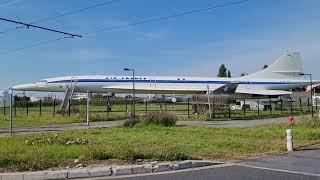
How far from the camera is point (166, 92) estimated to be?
67625mm

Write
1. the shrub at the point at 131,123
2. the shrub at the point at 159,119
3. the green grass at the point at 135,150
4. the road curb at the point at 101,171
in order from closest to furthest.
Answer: the road curb at the point at 101,171 → the green grass at the point at 135,150 → the shrub at the point at 131,123 → the shrub at the point at 159,119

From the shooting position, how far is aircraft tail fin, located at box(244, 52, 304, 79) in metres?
73.1

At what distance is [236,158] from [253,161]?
27.9 inches

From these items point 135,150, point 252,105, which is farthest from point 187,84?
point 135,150

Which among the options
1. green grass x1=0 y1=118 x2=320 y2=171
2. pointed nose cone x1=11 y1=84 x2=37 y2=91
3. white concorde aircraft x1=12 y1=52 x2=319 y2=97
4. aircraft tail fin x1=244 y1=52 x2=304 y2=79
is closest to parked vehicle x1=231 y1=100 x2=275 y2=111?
white concorde aircraft x1=12 y1=52 x2=319 y2=97

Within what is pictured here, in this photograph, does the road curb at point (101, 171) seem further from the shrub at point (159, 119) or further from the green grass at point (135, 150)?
the shrub at point (159, 119)

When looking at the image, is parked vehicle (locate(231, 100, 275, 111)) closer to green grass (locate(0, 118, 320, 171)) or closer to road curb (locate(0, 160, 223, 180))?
green grass (locate(0, 118, 320, 171))

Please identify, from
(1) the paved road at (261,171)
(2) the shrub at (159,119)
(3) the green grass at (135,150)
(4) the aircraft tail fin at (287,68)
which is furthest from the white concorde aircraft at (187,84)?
(1) the paved road at (261,171)

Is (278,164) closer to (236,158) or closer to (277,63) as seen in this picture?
(236,158)

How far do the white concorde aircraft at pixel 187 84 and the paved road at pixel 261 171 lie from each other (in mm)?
46467

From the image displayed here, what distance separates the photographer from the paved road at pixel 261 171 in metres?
10.3

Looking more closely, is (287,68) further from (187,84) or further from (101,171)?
(101,171)

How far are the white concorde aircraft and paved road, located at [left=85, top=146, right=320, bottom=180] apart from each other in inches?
1829

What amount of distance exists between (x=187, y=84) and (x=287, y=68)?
16.9m
